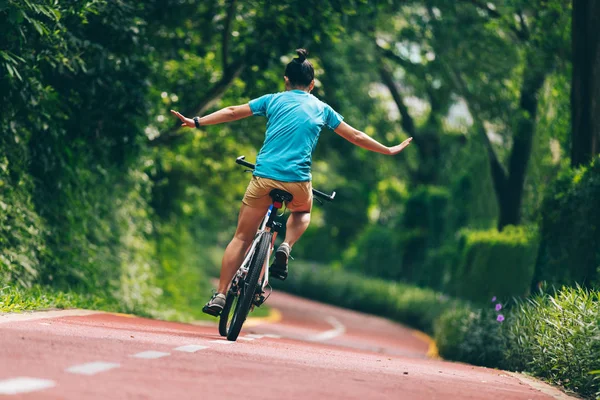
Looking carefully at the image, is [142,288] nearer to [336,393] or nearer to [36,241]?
[36,241]

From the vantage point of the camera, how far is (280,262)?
950 centimetres

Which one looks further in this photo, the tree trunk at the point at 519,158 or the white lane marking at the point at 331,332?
the tree trunk at the point at 519,158

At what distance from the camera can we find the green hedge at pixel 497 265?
16.8 metres

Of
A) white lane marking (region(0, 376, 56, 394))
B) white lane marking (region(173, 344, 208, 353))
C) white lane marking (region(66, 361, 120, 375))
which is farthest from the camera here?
white lane marking (region(173, 344, 208, 353))

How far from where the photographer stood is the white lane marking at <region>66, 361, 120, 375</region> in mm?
6188

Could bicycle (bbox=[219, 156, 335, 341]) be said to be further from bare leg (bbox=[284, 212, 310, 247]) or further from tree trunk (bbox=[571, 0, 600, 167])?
tree trunk (bbox=[571, 0, 600, 167])

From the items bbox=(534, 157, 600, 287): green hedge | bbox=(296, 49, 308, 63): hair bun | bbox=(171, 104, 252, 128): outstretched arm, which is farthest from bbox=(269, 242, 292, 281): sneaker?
bbox=(534, 157, 600, 287): green hedge

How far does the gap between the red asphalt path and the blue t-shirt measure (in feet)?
5.01

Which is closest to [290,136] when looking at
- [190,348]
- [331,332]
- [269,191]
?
[269,191]

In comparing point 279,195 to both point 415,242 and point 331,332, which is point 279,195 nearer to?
point 331,332

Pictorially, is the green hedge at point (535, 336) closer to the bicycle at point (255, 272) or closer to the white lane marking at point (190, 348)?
the bicycle at point (255, 272)

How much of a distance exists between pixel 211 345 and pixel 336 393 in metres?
2.38

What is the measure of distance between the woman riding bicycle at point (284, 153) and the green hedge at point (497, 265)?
6565mm

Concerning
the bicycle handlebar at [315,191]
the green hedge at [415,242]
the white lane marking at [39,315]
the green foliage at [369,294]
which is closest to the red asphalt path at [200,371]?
the white lane marking at [39,315]
